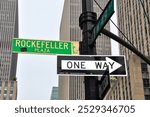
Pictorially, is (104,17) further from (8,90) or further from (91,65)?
(8,90)

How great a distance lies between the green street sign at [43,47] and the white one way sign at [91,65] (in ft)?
1.71

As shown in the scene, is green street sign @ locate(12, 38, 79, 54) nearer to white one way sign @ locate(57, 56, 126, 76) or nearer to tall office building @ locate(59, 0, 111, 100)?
white one way sign @ locate(57, 56, 126, 76)

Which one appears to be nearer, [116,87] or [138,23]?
[116,87]

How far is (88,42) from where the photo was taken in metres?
8.73

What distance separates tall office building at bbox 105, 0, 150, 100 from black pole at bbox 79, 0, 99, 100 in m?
40.1

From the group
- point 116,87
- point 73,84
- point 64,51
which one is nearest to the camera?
point 64,51

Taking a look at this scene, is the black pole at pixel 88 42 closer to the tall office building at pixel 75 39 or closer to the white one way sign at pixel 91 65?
the white one way sign at pixel 91 65

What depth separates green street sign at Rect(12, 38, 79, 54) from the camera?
9039 millimetres

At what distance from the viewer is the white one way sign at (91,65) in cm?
839

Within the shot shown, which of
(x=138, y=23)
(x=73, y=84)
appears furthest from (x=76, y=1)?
(x=138, y=23)

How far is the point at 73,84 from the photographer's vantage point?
167m

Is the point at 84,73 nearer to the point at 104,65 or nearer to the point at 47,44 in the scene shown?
the point at 104,65

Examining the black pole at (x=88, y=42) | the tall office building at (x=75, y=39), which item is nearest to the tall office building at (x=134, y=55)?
the tall office building at (x=75, y=39)

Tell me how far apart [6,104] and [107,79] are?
2.24 meters
